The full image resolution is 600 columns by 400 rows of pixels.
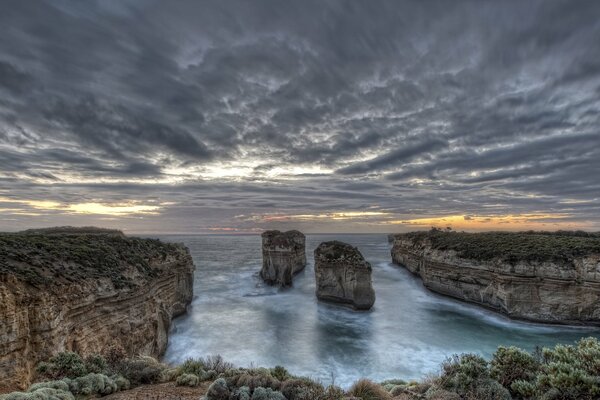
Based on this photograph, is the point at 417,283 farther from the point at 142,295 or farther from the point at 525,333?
the point at 142,295

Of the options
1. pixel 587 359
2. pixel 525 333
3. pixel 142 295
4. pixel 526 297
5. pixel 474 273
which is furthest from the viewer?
pixel 474 273

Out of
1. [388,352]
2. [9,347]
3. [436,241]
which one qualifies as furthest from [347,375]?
[436,241]

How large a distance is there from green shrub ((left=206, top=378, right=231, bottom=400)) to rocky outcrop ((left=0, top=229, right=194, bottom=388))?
7.28 meters

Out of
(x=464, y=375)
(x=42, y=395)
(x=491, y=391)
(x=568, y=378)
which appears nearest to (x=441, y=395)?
(x=464, y=375)

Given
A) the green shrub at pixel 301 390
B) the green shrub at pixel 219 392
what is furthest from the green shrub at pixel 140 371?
the green shrub at pixel 301 390

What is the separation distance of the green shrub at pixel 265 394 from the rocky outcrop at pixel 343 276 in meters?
27.2

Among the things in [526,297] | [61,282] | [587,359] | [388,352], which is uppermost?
[61,282]

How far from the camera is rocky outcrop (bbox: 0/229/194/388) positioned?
10852 millimetres

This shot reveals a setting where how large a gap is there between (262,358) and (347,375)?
6567 mm

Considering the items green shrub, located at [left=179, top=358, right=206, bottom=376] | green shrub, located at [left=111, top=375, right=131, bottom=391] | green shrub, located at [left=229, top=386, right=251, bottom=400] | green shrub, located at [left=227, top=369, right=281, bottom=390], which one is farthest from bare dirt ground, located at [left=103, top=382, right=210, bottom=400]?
green shrub, located at [left=229, top=386, right=251, bottom=400]

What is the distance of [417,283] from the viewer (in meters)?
50.4

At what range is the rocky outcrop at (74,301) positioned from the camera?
10852mm

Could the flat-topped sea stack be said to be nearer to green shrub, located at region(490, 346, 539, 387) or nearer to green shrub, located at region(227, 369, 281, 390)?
green shrub, located at region(490, 346, 539, 387)

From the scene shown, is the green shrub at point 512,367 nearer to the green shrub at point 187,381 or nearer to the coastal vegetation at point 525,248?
the green shrub at point 187,381
